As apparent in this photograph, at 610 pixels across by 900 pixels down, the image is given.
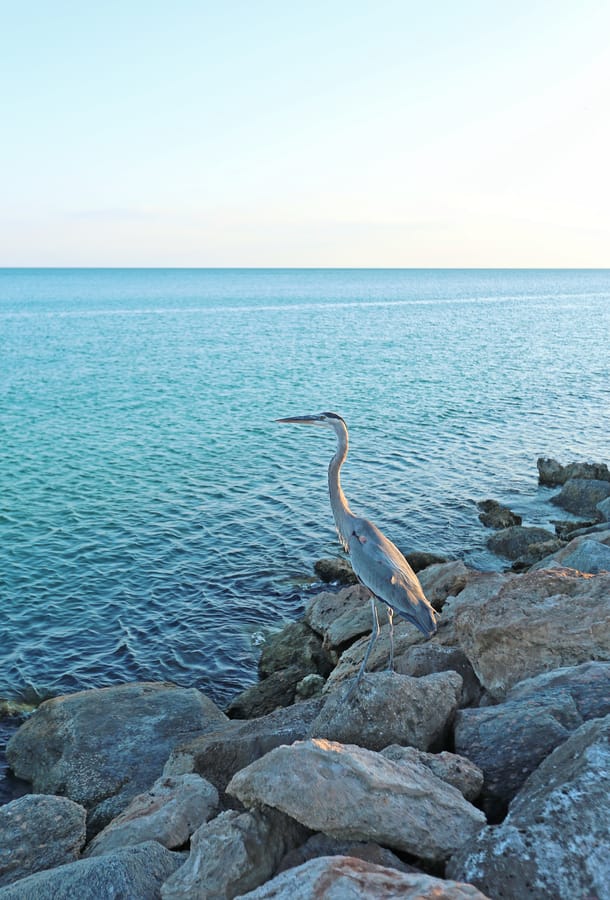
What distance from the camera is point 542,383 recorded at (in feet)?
169

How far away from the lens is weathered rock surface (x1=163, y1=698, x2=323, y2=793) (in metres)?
8.76

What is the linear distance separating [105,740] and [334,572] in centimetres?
948

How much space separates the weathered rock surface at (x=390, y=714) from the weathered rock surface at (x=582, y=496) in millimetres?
18490

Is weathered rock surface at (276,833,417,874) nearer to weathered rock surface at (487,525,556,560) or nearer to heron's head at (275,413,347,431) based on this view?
heron's head at (275,413,347,431)

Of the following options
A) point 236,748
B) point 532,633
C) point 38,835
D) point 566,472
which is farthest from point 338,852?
point 566,472

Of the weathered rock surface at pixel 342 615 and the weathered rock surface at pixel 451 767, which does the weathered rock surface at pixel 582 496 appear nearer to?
the weathered rock surface at pixel 342 615

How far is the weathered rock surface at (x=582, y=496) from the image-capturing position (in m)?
24.9

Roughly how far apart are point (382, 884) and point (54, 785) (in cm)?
801

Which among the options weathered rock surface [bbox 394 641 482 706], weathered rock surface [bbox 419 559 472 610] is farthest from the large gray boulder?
weathered rock surface [bbox 419 559 472 610]

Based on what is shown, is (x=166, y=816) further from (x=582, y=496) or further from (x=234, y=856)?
(x=582, y=496)

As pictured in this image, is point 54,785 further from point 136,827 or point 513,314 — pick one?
point 513,314

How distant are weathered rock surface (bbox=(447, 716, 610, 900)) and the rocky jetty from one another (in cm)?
1

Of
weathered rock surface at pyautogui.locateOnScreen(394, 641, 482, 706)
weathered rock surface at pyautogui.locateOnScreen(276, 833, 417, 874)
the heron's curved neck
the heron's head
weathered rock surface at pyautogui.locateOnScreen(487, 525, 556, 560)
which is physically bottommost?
weathered rock surface at pyautogui.locateOnScreen(487, 525, 556, 560)

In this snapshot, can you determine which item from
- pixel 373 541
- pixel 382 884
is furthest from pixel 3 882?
pixel 373 541
